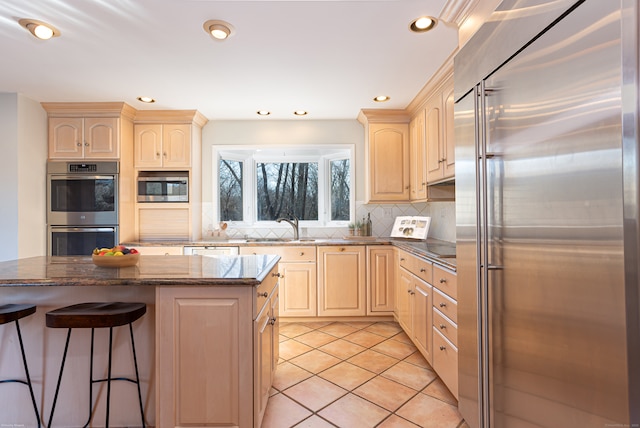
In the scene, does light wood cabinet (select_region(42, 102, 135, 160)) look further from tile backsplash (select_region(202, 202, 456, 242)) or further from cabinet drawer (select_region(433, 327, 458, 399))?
cabinet drawer (select_region(433, 327, 458, 399))

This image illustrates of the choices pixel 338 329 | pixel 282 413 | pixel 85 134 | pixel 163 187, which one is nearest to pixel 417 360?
pixel 338 329

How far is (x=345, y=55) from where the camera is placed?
241 cm

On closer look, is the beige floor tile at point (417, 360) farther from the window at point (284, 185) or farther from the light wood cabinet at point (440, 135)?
the window at point (284, 185)

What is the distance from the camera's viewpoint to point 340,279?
A: 3412 mm

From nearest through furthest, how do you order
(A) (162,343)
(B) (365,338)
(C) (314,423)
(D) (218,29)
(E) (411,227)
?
(A) (162,343)
(C) (314,423)
(D) (218,29)
(B) (365,338)
(E) (411,227)

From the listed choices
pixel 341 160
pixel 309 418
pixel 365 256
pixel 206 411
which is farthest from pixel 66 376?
pixel 341 160

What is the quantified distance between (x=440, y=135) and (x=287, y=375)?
2341mm

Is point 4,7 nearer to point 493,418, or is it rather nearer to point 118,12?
point 118,12

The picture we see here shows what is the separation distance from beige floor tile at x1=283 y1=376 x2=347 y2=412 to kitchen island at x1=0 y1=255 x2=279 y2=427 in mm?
302

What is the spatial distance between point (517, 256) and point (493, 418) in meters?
0.77

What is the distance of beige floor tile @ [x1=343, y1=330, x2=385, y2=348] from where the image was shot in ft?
9.52

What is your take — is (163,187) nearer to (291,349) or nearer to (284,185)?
(284,185)

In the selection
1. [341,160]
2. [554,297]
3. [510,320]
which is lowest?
[510,320]

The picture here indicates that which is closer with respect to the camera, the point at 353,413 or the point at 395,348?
the point at 353,413
